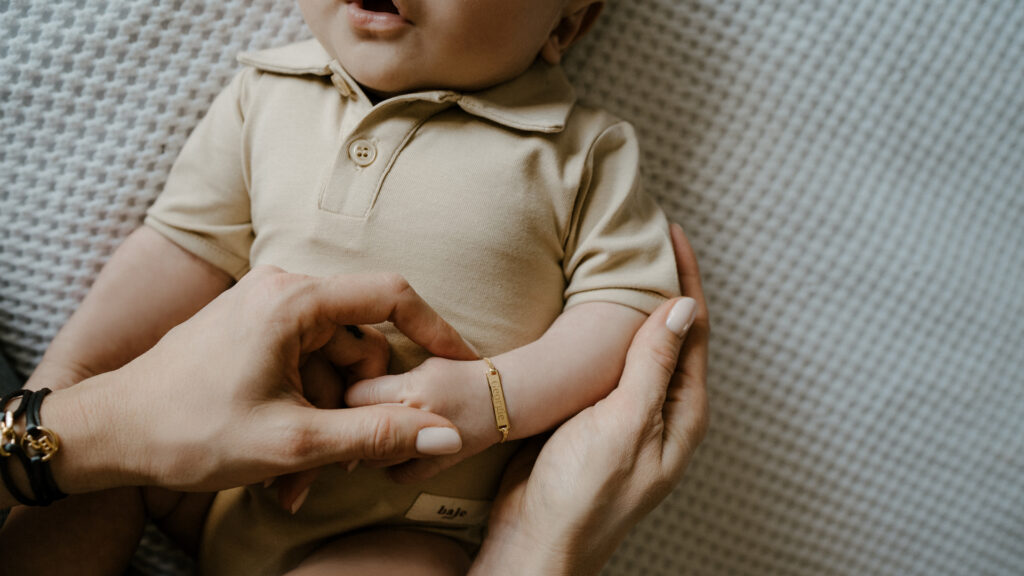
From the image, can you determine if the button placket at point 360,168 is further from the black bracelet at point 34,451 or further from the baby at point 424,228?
the black bracelet at point 34,451

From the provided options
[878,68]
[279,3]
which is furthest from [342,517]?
[878,68]

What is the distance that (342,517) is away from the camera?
827 millimetres

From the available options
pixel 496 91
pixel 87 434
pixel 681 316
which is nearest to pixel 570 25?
pixel 496 91

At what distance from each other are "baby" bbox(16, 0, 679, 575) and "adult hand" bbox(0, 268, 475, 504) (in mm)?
86

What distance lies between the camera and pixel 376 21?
0.73 m

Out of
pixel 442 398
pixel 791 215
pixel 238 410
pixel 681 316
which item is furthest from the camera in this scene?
pixel 791 215

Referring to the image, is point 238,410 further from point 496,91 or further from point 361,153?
point 496,91

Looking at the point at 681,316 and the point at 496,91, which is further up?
the point at 496,91

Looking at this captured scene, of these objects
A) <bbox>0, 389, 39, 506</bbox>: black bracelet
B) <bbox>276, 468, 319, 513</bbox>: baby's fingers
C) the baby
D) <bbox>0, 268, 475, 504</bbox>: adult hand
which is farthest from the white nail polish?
<bbox>0, 389, 39, 506</bbox>: black bracelet

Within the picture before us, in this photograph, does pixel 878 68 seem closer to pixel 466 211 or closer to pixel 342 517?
pixel 466 211

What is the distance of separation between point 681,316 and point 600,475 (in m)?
0.21

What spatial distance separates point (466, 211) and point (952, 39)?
0.77 metres

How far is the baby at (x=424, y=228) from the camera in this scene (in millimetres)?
770

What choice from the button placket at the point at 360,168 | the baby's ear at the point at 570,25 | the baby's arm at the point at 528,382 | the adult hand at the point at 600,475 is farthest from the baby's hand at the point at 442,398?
the baby's ear at the point at 570,25
